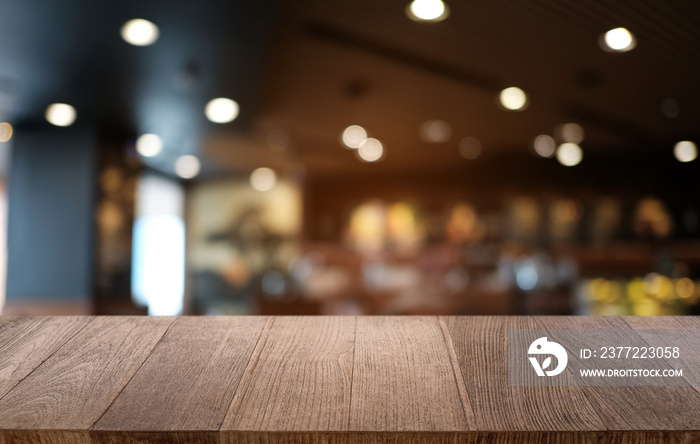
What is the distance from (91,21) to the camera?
127 inches

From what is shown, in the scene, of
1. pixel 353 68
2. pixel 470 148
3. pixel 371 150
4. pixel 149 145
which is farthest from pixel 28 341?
pixel 470 148

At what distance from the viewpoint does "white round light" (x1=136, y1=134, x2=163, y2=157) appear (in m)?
6.52

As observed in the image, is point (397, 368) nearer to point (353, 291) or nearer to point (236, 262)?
point (353, 291)

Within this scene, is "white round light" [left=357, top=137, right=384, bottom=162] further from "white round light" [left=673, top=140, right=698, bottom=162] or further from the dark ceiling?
"white round light" [left=673, top=140, right=698, bottom=162]

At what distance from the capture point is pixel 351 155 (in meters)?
7.86

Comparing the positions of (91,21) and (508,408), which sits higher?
(91,21)

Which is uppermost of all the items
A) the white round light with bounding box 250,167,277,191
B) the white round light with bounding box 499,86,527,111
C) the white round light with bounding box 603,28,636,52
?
the white round light with bounding box 603,28,636,52

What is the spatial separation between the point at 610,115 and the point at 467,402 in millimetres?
5309

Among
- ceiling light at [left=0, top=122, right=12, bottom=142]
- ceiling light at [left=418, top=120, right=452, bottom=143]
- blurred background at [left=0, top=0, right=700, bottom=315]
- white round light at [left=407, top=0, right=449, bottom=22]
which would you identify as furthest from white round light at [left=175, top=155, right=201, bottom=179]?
white round light at [left=407, top=0, right=449, bottom=22]

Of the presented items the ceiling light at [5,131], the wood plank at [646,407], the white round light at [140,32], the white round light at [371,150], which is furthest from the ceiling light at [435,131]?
the wood plank at [646,407]

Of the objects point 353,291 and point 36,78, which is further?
point 353,291

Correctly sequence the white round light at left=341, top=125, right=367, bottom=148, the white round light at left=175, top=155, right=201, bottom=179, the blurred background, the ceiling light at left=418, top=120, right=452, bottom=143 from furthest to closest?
1. the white round light at left=175, top=155, right=201, bottom=179
2. the white round light at left=341, top=125, right=367, bottom=148
3. the ceiling light at left=418, top=120, right=452, bottom=143
4. the blurred background

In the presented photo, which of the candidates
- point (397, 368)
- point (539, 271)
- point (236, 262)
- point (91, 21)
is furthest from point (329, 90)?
point (236, 262)

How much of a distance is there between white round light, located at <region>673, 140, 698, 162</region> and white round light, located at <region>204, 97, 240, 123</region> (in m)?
4.72
